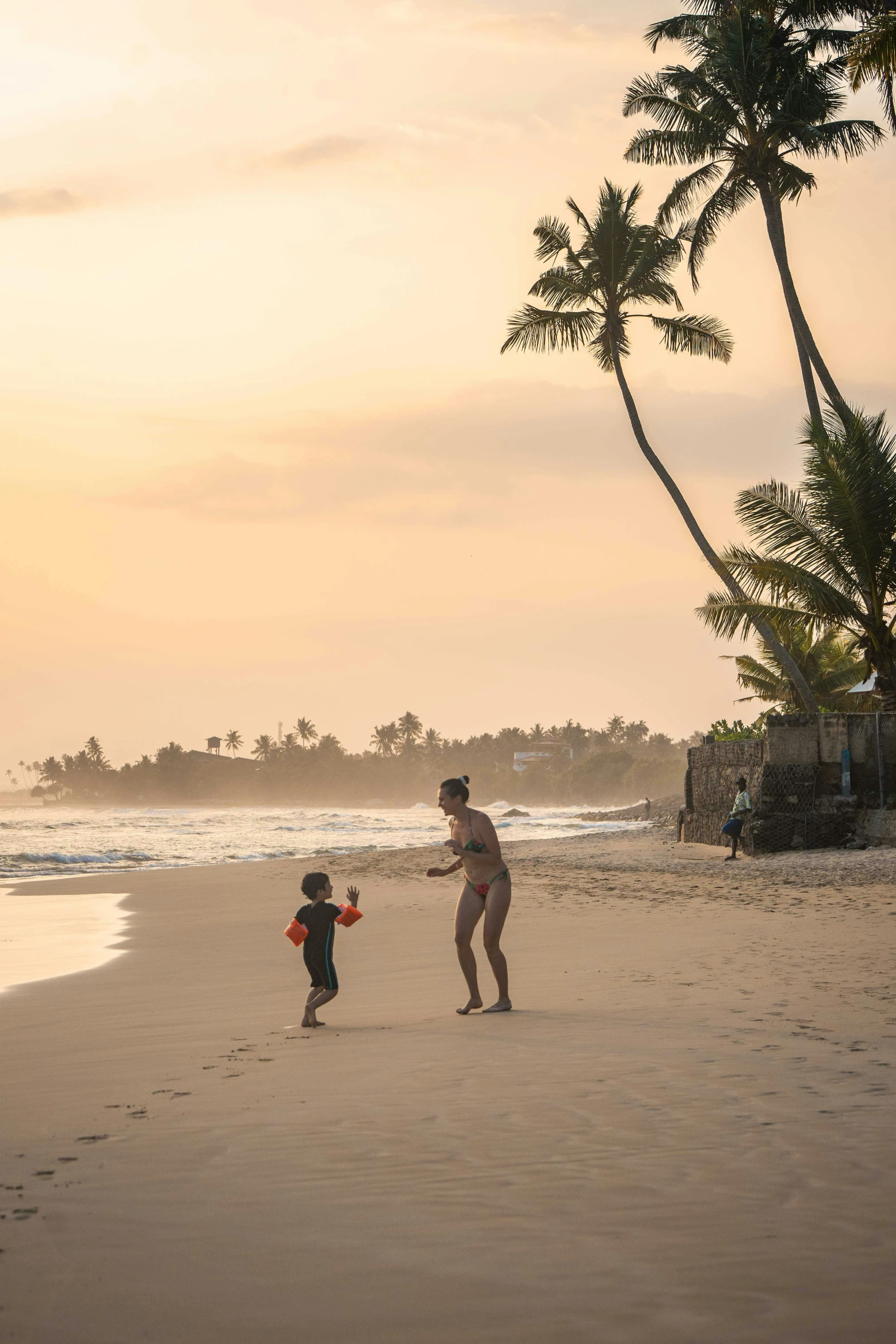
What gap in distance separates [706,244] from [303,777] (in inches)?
5825

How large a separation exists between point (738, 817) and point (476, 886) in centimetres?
1444

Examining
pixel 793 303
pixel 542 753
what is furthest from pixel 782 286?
pixel 542 753

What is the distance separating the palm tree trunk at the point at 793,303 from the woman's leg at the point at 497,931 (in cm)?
1958

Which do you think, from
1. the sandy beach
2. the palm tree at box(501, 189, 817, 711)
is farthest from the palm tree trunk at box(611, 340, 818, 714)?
the sandy beach

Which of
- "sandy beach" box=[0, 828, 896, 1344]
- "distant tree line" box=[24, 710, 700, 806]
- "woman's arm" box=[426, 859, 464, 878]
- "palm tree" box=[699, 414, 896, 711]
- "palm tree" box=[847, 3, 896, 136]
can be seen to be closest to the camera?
"sandy beach" box=[0, 828, 896, 1344]

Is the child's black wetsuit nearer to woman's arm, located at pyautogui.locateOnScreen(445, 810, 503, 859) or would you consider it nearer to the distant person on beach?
woman's arm, located at pyautogui.locateOnScreen(445, 810, 503, 859)

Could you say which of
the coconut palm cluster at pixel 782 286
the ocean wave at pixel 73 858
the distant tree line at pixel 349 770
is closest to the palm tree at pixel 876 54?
the coconut palm cluster at pixel 782 286

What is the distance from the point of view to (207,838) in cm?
4141

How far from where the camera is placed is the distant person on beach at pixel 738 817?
66.8 ft

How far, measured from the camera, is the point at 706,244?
25453 millimetres

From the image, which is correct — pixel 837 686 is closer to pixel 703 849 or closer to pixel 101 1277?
pixel 703 849

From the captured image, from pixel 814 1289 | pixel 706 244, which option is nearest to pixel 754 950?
pixel 814 1289

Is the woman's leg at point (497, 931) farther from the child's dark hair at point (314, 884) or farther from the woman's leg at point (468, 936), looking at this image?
the child's dark hair at point (314, 884)

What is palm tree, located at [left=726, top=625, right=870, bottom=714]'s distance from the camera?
3328 centimetres
